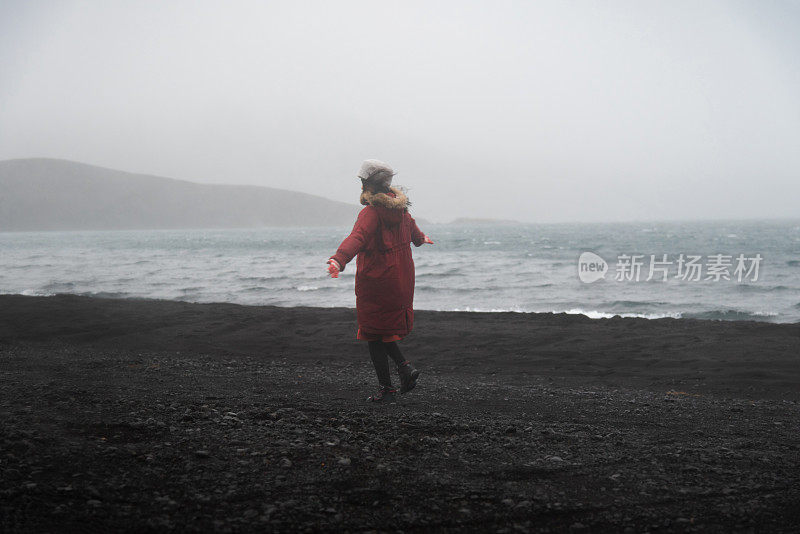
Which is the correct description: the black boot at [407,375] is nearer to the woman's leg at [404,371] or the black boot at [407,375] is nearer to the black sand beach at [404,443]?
the woman's leg at [404,371]

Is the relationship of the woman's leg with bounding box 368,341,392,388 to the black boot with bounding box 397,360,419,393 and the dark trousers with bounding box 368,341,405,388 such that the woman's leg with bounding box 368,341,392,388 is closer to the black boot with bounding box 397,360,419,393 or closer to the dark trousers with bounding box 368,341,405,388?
the dark trousers with bounding box 368,341,405,388

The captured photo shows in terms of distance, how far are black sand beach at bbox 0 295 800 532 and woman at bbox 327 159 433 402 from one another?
61 cm

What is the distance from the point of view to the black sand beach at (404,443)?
2.41 m

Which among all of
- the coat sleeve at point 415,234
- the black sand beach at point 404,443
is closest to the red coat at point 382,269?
the coat sleeve at point 415,234

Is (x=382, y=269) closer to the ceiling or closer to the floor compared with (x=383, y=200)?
closer to the floor

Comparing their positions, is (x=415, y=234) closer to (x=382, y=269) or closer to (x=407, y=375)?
(x=382, y=269)

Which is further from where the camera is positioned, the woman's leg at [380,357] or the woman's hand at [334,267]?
the woman's leg at [380,357]

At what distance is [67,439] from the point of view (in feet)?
10.1

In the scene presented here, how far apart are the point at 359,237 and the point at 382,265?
1.00 feet

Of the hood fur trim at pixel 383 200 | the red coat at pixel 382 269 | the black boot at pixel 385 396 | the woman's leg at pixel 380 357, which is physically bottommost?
the black boot at pixel 385 396

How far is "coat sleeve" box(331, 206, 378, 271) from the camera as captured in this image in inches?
164

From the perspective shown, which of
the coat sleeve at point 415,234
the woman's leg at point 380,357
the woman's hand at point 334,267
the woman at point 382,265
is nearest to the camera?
the woman's hand at point 334,267

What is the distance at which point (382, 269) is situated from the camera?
4434 mm

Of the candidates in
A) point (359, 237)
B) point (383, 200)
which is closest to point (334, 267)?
point (359, 237)
